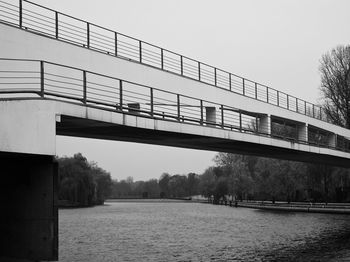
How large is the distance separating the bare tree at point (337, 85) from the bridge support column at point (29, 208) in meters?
45.2

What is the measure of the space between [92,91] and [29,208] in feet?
30.8

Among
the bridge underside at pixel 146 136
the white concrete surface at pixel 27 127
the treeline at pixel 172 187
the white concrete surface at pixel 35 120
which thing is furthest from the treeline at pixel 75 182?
the treeline at pixel 172 187

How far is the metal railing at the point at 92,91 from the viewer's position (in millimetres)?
17009

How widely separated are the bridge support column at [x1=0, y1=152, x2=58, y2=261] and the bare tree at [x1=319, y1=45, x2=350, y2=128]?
45.2 m

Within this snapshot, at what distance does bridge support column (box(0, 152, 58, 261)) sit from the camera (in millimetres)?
14195

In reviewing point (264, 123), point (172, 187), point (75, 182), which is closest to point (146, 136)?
point (264, 123)

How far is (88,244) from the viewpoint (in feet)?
98.7

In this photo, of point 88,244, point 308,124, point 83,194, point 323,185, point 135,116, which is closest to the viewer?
point 135,116

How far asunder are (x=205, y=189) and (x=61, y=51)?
107 meters

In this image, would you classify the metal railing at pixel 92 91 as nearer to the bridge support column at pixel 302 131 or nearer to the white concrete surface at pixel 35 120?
the white concrete surface at pixel 35 120

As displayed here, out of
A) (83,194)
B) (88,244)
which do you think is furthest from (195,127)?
(83,194)

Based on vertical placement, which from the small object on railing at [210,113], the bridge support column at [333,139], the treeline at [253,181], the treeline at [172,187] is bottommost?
the treeline at [172,187]

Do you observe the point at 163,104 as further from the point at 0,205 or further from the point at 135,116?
the point at 0,205

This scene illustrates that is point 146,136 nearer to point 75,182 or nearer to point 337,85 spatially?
point 337,85
